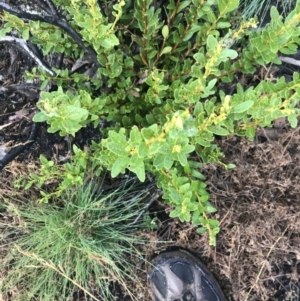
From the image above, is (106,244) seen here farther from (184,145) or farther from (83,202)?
(184,145)

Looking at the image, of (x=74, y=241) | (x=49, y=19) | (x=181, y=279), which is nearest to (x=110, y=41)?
(x=49, y=19)

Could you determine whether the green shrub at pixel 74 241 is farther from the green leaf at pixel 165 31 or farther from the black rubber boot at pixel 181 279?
the green leaf at pixel 165 31

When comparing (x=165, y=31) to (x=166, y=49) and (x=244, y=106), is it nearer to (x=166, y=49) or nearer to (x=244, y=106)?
(x=166, y=49)

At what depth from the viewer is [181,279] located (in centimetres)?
192

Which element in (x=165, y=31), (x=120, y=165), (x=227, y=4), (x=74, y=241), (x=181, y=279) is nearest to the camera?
(x=120, y=165)

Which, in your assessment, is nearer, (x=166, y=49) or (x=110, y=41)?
(x=110, y=41)

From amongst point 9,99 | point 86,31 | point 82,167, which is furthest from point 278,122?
point 9,99

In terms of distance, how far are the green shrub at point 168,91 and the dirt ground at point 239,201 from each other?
0.65 feet

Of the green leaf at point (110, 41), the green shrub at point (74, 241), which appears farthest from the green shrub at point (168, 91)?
the green shrub at point (74, 241)

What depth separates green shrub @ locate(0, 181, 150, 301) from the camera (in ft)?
5.82

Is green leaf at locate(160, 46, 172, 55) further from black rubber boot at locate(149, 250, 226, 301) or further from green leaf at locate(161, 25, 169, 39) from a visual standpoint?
black rubber boot at locate(149, 250, 226, 301)

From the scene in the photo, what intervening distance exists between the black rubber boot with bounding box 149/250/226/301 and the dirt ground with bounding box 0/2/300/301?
39 millimetres

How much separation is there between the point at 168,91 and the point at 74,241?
2.25 feet

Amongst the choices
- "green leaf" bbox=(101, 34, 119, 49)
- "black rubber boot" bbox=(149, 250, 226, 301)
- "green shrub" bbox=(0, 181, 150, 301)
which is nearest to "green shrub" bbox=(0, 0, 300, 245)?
"green leaf" bbox=(101, 34, 119, 49)
